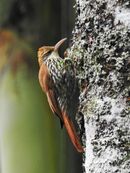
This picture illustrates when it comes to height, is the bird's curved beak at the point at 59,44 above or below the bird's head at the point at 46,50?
above

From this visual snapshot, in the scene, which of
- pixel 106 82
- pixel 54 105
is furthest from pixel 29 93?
pixel 106 82

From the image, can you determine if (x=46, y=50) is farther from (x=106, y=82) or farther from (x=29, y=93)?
(x=106, y=82)

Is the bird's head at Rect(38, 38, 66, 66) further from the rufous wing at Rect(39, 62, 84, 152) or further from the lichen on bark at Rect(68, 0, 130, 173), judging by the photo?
the lichen on bark at Rect(68, 0, 130, 173)

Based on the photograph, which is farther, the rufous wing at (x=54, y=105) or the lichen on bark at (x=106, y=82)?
the rufous wing at (x=54, y=105)

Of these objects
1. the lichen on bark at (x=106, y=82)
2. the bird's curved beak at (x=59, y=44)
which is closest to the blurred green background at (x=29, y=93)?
the bird's curved beak at (x=59, y=44)

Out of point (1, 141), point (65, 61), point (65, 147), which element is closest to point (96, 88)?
point (65, 61)

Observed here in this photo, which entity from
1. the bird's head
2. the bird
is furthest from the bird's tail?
the bird's head

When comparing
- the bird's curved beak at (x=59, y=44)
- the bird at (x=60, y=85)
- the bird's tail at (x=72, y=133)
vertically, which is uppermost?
the bird's curved beak at (x=59, y=44)

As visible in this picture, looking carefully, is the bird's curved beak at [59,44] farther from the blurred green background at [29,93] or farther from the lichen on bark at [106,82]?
the lichen on bark at [106,82]
